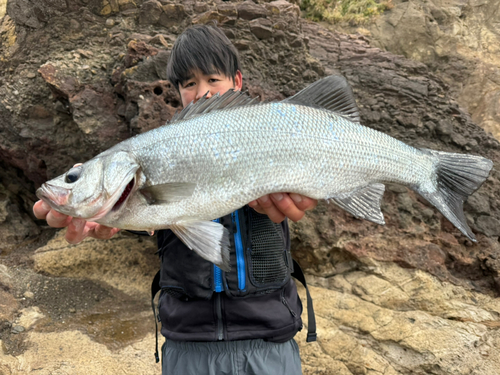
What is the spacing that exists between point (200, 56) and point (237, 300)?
5.25 feet

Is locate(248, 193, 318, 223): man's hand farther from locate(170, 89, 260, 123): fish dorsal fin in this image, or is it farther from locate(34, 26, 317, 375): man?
locate(170, 89, 260, 123): fish dorsal fin

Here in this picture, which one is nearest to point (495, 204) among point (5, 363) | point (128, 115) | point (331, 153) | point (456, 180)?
point (456, 180)

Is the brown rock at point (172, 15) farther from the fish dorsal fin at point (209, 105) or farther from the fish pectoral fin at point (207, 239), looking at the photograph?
the fish pectoral fin at point (207, 239)

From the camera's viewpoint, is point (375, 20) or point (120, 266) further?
point (375, 20)

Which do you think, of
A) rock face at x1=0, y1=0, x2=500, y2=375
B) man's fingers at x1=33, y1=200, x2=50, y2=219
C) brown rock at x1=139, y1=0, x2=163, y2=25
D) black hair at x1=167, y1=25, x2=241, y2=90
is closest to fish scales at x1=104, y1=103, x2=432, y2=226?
man's fingers at x1=33, y1=200, x2=50, y2=219

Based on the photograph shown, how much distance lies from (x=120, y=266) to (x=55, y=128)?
177 cm

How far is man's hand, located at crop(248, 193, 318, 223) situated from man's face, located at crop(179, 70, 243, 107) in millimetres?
879

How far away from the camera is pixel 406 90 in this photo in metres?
4.24

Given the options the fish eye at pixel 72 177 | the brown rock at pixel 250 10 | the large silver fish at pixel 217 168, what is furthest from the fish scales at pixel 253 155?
the brown rock at pixel 250 10

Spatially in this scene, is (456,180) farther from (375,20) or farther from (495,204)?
(375,20)

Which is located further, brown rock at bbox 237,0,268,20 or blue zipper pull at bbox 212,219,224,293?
brown rock at bbox 237,0,268,20

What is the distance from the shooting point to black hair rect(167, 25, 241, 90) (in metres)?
2.31

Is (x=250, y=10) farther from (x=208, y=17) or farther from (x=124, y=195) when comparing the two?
(x=124, y=195)

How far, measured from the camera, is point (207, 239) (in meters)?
1.70
